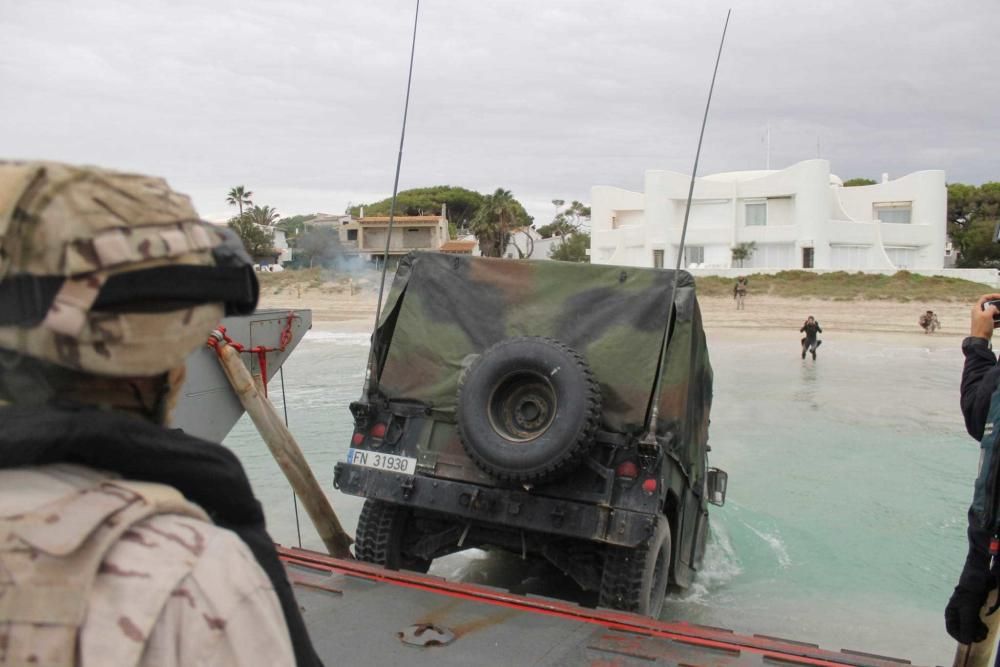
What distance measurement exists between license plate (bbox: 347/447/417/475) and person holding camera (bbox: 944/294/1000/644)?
308 cm

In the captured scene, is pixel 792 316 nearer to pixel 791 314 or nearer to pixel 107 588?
pixel 791 314

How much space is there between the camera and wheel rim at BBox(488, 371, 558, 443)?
543cm

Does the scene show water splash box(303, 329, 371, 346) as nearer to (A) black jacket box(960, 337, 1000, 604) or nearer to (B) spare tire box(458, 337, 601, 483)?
(B) spare tire box(458, 337, 601, 483)

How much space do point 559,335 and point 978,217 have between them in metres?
74.0

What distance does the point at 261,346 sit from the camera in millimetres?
6691

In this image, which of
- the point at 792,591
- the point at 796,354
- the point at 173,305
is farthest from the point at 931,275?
the point at 173,305

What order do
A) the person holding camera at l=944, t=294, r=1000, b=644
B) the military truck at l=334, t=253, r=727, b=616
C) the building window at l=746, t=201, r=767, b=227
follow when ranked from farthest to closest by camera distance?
the building window at l=746, t=201, r=767, b=227 < the military truck at l=334, t=253, r=727, b=616 < the person holding camera at l=944, t=294, r=1000, b=644

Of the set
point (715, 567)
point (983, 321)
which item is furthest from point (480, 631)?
point (715, 567)

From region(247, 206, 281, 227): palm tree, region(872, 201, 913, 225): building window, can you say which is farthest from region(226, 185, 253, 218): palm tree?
region(872, 201, 913, 225): building window

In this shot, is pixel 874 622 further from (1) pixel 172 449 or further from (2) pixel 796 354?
(2) pixel 796 354

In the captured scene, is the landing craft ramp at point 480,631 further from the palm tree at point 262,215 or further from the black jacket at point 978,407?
the palm tree at point 262,215

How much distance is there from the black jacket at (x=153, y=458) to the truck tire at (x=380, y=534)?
4.65 metres

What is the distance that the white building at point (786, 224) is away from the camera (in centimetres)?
Result: 5356

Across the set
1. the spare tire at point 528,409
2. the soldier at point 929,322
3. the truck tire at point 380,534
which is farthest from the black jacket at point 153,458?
the soldier at point 929,322
